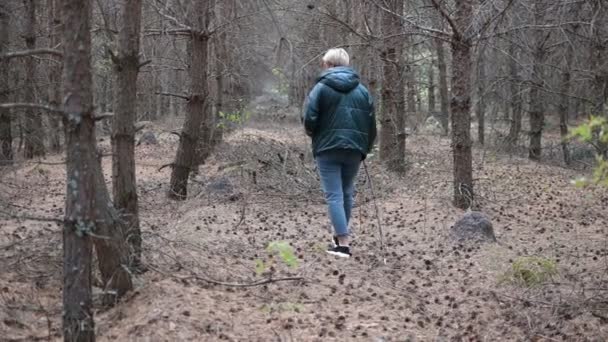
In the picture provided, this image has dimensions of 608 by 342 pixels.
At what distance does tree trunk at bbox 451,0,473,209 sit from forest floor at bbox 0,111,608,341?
383 millimetres

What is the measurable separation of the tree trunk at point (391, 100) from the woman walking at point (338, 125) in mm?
5952

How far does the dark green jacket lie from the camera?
6.23 meters

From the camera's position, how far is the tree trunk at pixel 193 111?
33.3 ft

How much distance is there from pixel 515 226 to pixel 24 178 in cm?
881

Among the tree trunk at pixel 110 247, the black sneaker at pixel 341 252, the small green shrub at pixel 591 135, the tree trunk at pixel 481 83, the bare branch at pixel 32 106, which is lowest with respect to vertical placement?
the black sneaker at pixel 341 252

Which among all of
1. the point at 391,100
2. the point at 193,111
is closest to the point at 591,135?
the point at 193,111

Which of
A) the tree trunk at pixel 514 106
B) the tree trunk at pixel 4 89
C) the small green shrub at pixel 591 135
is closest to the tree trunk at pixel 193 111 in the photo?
the tree trunk at pixel 4 89

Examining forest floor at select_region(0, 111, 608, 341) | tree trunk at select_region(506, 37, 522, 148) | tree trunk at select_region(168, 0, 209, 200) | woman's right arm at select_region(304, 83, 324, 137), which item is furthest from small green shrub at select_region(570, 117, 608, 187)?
tree trunk at select_region(506, 37, 522, 148)

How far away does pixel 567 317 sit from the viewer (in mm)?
5289

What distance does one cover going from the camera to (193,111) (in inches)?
404

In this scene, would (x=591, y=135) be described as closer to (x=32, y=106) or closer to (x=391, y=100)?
(x=32, y=106)

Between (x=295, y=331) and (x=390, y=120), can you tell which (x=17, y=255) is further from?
(x=390, y=120)

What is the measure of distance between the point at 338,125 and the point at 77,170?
2.94 m

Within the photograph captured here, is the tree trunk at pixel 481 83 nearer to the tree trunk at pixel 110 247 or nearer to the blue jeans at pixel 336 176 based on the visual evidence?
the blue jeans at pixel 336 176
